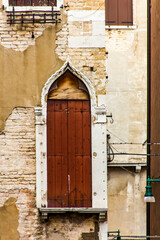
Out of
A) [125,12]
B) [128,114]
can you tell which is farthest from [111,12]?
[128,114]

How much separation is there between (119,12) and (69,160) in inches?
354

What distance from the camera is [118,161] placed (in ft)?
61.0

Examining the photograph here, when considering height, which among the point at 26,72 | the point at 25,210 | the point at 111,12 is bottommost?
the point at 25,210

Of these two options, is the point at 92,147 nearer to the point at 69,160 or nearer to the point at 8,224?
the point at 69,160

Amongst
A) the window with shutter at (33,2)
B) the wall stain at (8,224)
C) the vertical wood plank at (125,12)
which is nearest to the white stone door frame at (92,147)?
the wall stain at (8,224)

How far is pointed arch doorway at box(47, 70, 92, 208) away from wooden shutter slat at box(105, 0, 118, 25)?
803 cm

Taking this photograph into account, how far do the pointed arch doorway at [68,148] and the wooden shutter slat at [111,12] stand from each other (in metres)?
8.03

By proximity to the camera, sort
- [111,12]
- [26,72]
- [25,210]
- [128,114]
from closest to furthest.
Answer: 1. [25,210]
2. [26,72]
3. [111,12]
4. [128,114]

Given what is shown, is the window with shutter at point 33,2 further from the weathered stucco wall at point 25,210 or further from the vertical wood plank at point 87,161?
the weathered stucco wall at point 25,210

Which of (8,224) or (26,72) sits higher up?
(26,72)

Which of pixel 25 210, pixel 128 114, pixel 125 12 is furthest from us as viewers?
pixel 128 114

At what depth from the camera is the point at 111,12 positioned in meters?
18.5

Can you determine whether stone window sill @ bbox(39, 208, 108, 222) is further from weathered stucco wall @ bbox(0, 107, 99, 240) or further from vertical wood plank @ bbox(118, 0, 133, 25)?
vertical wood plank @ bbox(118, 0, 133, 25)

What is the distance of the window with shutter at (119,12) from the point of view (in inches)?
728
